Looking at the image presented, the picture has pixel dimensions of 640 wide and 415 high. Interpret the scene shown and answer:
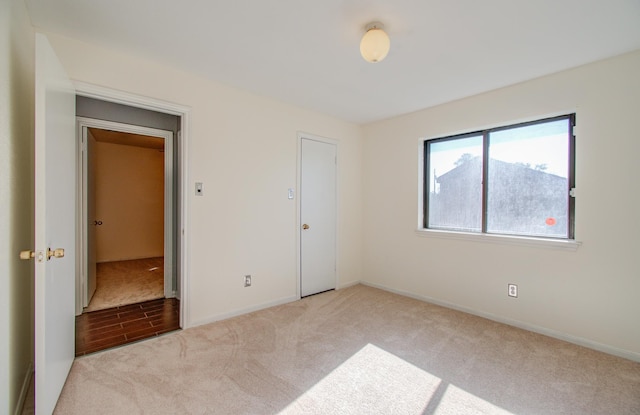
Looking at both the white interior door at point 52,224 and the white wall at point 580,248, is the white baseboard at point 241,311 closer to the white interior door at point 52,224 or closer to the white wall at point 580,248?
the white interior door at point 52,224

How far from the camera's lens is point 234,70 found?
8.92ft

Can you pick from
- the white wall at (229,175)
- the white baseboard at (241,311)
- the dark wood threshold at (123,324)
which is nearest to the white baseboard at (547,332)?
the white baseboard at (241,311)

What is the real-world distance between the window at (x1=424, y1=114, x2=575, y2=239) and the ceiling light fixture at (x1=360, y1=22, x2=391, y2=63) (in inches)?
77.2

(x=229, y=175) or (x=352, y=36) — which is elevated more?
Answer: (x=352, y=36)

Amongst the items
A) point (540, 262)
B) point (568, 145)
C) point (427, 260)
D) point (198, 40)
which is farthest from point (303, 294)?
point (568, 145)

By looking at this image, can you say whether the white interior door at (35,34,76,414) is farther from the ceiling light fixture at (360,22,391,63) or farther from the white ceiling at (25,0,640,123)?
the ceiling light fixture at (360,22,391,63)

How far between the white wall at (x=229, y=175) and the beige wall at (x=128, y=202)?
423 cm

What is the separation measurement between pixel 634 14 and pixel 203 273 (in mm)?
3937

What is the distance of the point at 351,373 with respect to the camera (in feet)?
6.98

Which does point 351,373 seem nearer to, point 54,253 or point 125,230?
point 54,253

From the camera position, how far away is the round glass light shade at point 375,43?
1.94 metres

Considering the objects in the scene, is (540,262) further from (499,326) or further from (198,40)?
(198,40)

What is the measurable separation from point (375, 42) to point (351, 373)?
2384 millimetres

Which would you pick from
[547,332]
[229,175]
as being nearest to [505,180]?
[547,332]
